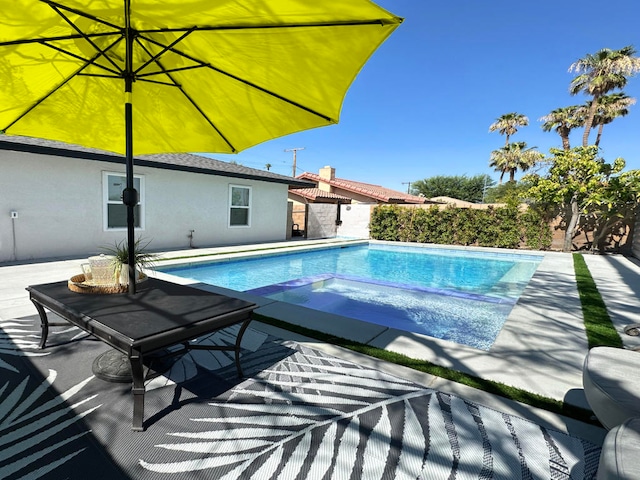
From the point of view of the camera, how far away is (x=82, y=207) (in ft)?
28.9

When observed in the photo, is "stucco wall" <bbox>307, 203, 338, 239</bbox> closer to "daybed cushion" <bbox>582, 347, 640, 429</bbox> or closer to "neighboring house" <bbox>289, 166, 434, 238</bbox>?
"neighboring house" <bbox>289, 166, 434, 238</bbox>

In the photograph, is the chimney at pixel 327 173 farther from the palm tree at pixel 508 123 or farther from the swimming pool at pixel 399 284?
the palm tree at pixel 508 123

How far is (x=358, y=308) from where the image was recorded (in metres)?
6.59

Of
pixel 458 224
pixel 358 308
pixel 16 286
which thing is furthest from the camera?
pixel 458 224

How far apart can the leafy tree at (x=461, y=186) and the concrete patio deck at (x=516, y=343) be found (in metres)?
46.8

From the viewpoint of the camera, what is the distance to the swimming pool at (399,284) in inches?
239

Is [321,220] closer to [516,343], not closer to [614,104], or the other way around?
[516,343]

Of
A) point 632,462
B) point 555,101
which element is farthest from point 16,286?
point 555,101

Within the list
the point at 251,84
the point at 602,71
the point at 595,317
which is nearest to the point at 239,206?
the point at 251,84

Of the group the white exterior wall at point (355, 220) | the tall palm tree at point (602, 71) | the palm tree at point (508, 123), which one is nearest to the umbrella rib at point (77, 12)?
the white exterior wall at point (355, 220)

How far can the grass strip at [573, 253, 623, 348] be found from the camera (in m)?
3.95

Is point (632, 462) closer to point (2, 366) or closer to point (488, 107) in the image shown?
point (2, 366)

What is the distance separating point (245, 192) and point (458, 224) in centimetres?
1075

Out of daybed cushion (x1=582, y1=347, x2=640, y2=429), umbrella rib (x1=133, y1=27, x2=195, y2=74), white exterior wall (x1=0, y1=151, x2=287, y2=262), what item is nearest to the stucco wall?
white exterior wall (x1=0, y1=151, x2=287, y2=262)
